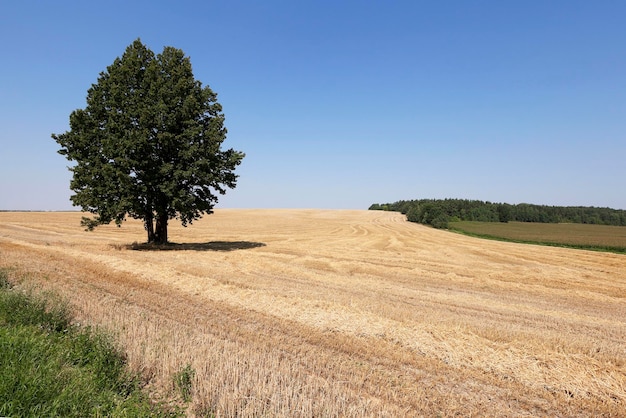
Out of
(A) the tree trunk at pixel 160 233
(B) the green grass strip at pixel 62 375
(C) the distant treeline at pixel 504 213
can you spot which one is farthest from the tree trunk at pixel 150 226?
(C) the distant treeline at pixel 504 213

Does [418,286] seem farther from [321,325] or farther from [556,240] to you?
[556,240]

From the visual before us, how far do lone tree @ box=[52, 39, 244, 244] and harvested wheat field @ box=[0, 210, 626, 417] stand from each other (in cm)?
648

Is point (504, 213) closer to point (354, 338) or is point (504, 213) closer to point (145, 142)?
point (145, 142)

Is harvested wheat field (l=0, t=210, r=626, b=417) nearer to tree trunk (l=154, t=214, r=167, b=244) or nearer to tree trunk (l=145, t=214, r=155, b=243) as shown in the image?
tree trunk (l=145, t=214, r=155, b=243)

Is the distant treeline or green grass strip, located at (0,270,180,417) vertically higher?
the distant treeline

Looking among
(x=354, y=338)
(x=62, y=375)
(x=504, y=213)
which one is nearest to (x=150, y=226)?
(x=354, y=338)

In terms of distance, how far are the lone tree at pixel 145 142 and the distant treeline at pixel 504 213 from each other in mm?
74895

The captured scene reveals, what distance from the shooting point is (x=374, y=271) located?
18.9 meters

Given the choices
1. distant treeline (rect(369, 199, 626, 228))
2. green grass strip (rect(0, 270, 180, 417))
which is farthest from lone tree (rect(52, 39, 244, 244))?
distant treeline (rect(369, 199, 626, 228))

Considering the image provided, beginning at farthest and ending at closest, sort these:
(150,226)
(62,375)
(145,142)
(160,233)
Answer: (160,233)
(150,226)
(145,142)
(62,375)

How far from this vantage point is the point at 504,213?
12262cm

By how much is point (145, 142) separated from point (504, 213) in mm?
131539

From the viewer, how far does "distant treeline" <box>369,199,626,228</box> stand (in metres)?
98.8

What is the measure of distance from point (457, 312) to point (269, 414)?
8789 mm
